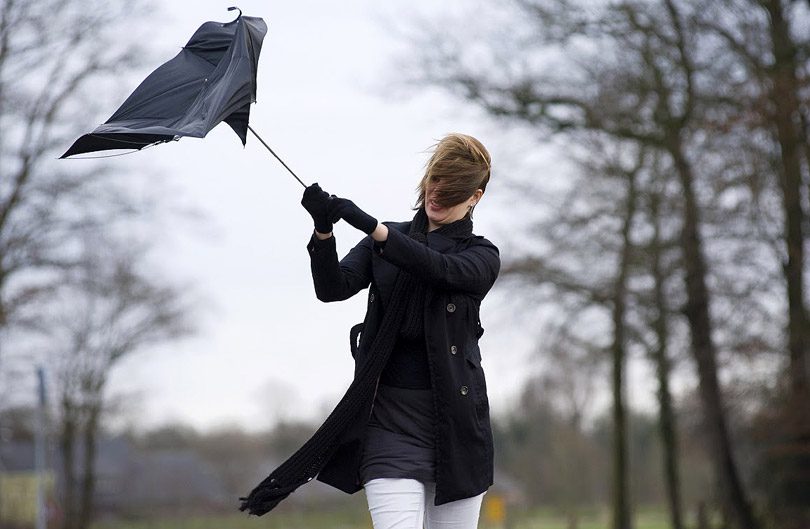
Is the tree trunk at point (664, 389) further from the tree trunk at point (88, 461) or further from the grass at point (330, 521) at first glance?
the tree trunk at point (88, 461)

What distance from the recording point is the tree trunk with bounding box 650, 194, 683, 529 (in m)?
22.6

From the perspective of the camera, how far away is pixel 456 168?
13.2 feet

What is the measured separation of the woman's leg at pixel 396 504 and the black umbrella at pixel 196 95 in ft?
3.37

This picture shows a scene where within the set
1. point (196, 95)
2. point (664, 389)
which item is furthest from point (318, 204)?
point (664, 389)

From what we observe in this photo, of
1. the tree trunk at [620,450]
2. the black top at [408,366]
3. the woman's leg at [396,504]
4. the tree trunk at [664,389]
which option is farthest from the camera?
the tree trunk at [620,450]

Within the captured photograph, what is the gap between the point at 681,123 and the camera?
68.4 ft

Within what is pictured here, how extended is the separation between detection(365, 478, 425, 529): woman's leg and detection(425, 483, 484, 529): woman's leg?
14 centimetres

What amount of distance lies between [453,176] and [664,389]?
25.6 meters

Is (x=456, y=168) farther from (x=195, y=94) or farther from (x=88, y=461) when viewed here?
(x=88, y=461)

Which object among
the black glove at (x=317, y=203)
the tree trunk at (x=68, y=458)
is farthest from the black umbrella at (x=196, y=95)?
the tree trunk at (x=68, y=458)

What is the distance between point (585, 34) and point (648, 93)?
152 centimetres

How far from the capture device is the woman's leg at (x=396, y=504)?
12.7 ft

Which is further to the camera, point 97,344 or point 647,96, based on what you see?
point 97,344

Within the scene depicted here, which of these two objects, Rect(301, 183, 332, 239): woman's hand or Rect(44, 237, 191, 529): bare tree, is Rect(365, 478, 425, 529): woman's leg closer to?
Rect(301, 183, 332, 239): woman's hand
